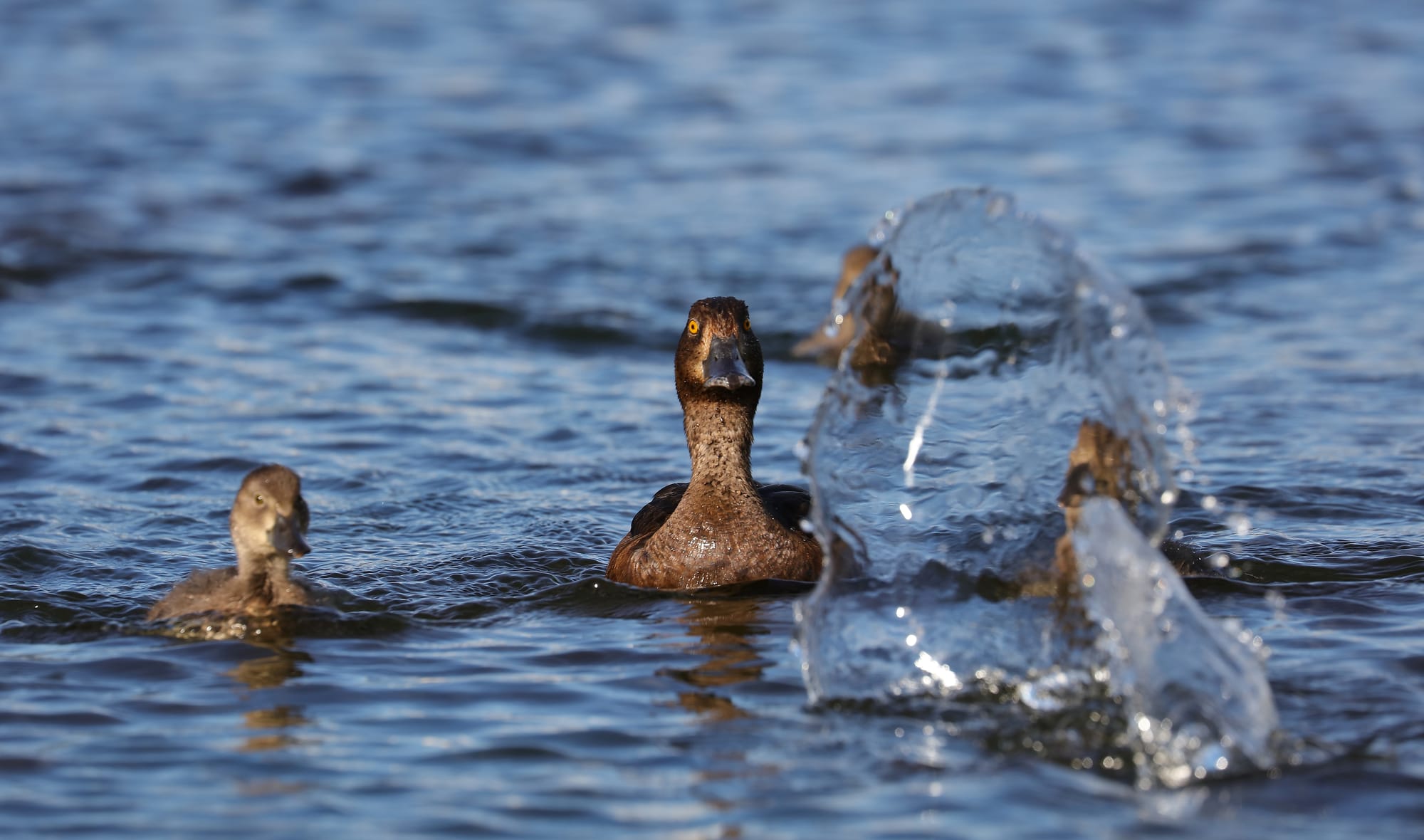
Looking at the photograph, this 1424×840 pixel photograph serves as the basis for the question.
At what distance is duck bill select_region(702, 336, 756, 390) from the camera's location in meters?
8.13

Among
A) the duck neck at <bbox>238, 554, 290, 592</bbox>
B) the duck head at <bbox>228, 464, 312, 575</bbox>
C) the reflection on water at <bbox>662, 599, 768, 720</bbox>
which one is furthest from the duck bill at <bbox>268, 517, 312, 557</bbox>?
the reflection on water at <bbox>662, 599, 768, 720</bbox>

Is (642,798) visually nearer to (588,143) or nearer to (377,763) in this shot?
(377,763)

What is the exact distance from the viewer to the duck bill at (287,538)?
7297mm

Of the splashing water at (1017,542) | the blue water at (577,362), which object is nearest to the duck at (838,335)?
the blue water at (577,362)

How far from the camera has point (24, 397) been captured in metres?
11.9

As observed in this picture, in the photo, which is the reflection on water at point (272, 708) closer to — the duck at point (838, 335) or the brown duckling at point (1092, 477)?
the brown duckling at point (1092, 477)

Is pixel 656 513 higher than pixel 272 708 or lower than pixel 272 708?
higher

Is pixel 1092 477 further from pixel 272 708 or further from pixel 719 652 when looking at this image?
pixel 272 708

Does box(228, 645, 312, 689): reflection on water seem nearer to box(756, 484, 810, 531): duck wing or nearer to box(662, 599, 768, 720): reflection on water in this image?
box(662, 599, 768, 720): reflection on water

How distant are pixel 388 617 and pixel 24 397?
526cm

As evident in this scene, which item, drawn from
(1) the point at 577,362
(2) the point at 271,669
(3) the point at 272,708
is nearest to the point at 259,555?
(2) the point at 271,669

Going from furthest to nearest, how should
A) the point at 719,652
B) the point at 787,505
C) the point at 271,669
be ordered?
the point at 787,505, the point at 719,652, the point at 271,669

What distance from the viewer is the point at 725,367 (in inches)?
323

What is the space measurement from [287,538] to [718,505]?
1983 mm
